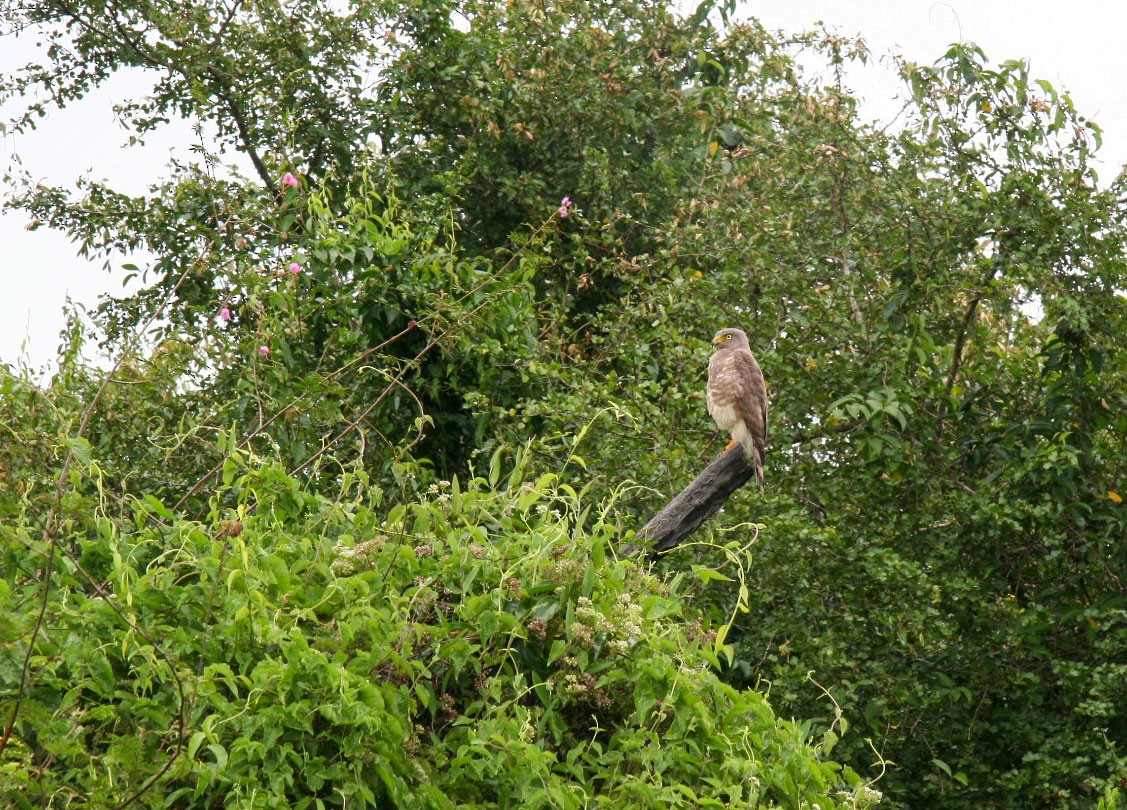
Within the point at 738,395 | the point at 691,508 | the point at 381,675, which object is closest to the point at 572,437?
the point at 738,395

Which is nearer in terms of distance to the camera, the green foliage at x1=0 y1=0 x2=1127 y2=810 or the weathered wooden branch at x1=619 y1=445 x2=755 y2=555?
the green foliage at x1=0 y1=0 x2=1127 y2=810

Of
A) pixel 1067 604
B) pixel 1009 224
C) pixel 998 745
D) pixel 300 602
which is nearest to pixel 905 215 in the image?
pixel 1009 224

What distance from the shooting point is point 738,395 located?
664 cm

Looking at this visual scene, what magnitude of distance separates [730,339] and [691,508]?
8.85 ft

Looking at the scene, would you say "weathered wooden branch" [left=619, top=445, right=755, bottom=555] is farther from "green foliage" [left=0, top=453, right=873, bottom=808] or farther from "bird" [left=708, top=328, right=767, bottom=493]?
"bird" [left=708, top=328, right=767, bottom=493]

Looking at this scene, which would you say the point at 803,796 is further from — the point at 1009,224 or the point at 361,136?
the point at 361,136

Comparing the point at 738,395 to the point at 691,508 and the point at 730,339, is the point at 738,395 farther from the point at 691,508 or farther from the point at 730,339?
the point at 691,508

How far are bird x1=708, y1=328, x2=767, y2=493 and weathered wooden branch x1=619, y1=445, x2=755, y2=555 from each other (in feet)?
4.77

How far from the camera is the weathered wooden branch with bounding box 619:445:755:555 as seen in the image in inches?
180

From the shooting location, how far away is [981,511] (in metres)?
6.93

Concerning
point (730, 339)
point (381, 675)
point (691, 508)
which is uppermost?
point (730, 339)

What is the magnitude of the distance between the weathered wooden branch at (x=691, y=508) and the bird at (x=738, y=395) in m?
1.45

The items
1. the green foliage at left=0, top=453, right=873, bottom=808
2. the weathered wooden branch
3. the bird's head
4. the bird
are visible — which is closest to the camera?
the green foliage at left=0, top=453, right=873, bottom=808

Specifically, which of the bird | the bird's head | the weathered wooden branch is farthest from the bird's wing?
the weathered wooden branch
